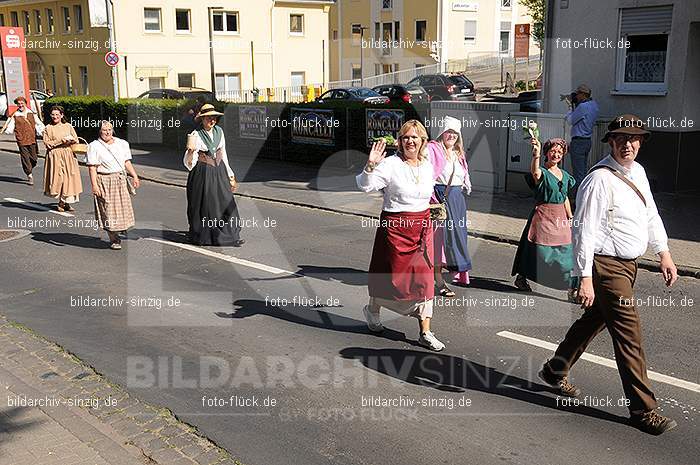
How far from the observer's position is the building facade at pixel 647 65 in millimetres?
15195

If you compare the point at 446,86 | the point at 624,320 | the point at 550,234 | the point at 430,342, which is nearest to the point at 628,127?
the point at 624,320

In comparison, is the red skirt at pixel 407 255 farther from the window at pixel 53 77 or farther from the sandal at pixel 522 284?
the window at pixel 53 77

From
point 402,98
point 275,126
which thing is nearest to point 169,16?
point 402,98

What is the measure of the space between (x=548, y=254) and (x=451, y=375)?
273cm

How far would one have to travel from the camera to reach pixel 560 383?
6.25 m

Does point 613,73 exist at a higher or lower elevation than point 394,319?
higher

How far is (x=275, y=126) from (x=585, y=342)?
1701 cm

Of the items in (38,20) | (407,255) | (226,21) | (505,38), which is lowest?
(407,255)

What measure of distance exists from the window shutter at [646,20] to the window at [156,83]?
33.7 meters

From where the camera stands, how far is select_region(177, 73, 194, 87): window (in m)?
46.0

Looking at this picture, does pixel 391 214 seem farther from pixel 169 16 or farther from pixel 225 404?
pixel 169 16

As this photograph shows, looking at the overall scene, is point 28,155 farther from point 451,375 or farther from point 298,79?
point 298,79

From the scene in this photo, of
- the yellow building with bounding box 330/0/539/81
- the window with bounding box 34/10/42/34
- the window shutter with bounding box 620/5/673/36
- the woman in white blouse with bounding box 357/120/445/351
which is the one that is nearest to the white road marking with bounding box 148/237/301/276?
the woman in white blouse with bounding box 357/120/445/351

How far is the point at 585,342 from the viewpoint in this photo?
608cm
